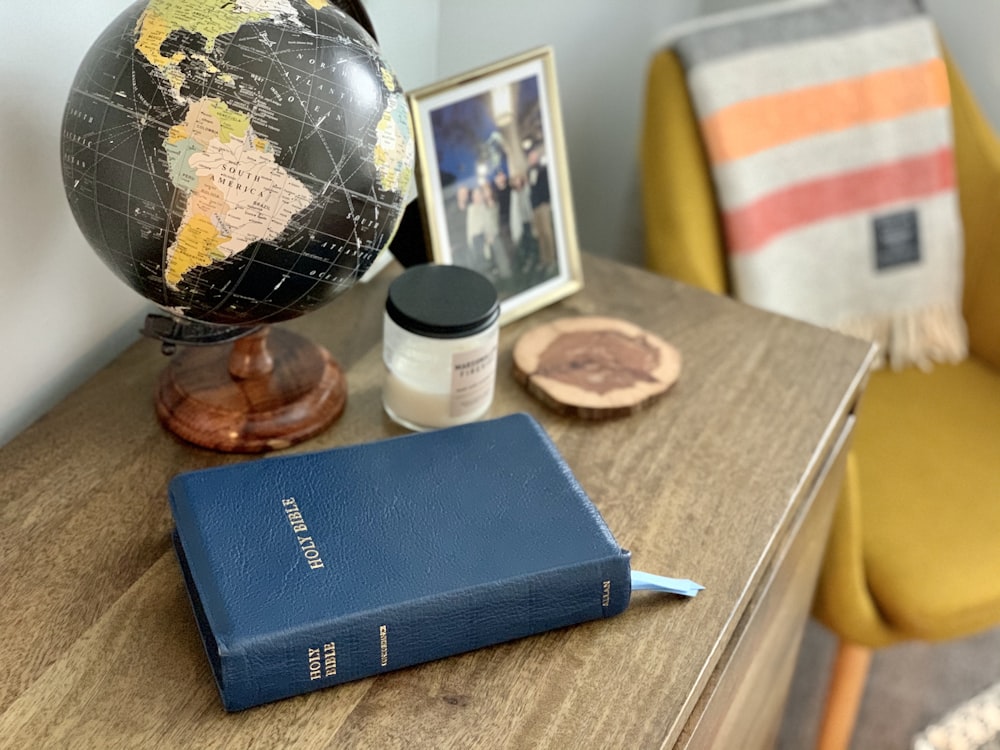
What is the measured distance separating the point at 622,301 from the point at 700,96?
0.35 m

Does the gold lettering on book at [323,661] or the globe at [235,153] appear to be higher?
the globe at [235,153]

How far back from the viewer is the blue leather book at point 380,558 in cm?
59

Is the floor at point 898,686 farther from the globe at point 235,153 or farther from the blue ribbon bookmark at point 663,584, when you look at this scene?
the globe at point 235,153

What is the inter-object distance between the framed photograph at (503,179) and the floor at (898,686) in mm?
842

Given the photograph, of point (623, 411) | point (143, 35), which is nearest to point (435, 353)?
point (623, 411)

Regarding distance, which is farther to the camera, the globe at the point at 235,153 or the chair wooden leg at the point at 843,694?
the chair wooden leg at the point at 843,694

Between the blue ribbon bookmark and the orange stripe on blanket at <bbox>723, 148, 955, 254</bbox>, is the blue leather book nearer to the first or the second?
the blue ribbon bookmark

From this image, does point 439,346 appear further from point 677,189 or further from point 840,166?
point 840,166

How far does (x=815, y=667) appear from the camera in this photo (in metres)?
1.59

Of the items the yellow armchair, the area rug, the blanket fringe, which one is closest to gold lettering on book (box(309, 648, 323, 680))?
the area rug

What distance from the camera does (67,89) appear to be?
2.47ft

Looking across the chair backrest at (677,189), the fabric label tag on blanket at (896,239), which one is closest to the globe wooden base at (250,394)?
the chair backrest at (677,189)

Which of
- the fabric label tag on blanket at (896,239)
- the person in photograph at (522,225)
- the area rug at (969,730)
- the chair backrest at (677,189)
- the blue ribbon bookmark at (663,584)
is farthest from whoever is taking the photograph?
the fabric label tag on blanket at (896,239)

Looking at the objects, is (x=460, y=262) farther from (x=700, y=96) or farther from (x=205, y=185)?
(x=700, y=96)
